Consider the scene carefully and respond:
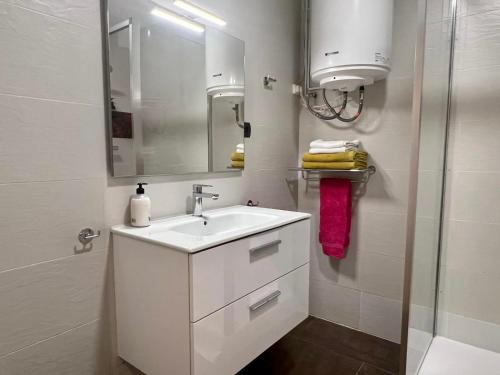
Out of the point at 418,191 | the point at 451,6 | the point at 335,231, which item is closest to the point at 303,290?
the point at 335,231

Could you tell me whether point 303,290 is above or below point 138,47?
below

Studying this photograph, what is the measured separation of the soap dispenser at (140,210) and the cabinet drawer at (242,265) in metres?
0.36

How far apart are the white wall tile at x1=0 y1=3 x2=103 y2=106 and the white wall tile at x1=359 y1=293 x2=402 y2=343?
5.95 ft

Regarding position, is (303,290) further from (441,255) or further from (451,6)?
(451,6)

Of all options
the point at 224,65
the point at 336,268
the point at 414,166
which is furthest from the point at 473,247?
the point at 224,65

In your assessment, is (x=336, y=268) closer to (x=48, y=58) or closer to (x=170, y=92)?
(x=170, y=92)

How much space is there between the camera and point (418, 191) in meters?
1.09

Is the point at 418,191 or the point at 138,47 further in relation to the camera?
the point at 138,47

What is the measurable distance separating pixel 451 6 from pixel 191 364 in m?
1.84

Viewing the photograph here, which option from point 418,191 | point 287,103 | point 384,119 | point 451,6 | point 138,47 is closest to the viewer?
point 418,191

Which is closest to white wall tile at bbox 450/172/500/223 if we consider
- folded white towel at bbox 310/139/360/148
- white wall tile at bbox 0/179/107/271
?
folded white towel at bbox 310/139/360/148

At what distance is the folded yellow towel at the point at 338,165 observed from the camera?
1.77m

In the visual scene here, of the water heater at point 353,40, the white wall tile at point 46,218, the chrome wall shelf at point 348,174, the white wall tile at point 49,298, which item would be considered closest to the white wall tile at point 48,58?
the white wall tile at point 46,218

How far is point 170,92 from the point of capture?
1390mm
